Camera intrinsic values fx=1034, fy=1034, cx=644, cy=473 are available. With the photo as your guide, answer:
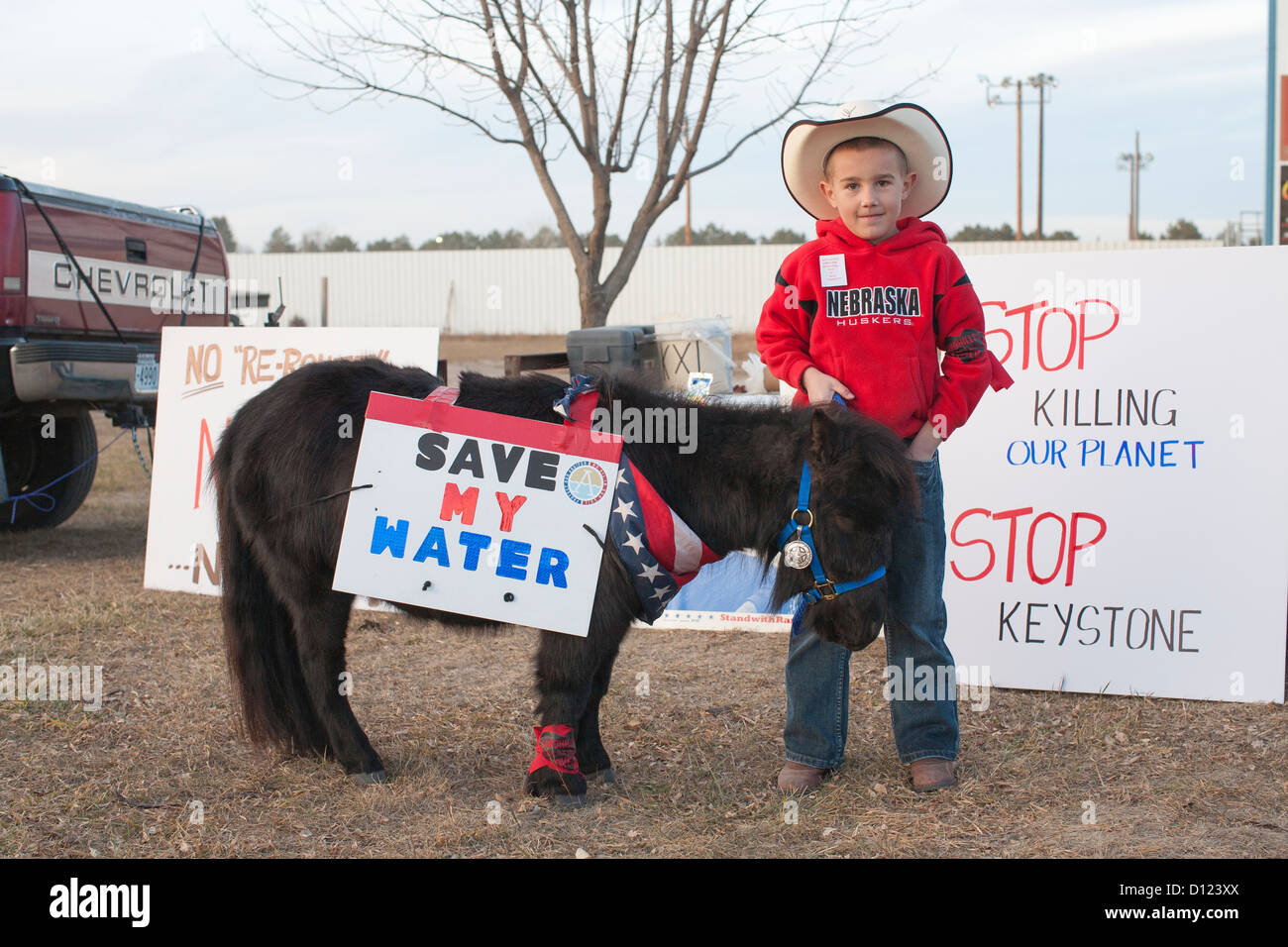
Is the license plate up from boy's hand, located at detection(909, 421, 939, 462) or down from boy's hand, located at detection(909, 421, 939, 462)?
up

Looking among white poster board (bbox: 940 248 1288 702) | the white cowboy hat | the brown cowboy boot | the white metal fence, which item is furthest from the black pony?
the white metal fence

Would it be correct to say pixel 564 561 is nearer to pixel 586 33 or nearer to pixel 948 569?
pixel 948 569

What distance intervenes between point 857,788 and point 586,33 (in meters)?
5.94

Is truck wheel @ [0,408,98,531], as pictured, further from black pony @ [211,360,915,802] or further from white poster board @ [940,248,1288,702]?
white poster board @ [940,248,1288,702]

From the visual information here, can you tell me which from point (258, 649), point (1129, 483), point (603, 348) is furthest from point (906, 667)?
point (603, 348)

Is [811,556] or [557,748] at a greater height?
[811,556]

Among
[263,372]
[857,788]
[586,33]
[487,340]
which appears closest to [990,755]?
[857,788]

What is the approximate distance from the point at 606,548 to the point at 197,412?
384 cm

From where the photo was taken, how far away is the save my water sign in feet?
9.93

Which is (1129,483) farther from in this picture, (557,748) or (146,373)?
(146,373)

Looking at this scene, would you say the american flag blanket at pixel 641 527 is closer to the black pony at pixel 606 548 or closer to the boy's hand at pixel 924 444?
the black pony at pixel 606 548

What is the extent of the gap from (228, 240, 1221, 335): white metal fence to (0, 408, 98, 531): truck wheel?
74.0 ft

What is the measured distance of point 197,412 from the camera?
5.91 metres

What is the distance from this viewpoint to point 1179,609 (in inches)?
161
